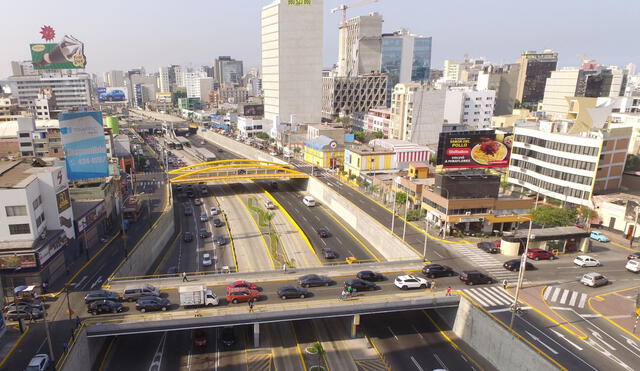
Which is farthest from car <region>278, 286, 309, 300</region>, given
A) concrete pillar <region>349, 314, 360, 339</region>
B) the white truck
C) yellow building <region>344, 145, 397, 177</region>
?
yellow building <region>344, 145, 397, 177</region>

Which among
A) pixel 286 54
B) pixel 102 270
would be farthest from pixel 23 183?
pixel 286 54

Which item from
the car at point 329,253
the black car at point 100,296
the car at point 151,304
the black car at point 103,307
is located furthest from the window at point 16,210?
the car at point 329,253

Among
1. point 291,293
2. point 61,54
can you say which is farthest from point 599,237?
point 61,54

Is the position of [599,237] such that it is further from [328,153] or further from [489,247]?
[328,153]

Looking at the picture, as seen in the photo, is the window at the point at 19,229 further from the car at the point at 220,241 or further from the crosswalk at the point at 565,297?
the crosswalk at the point at 565,297

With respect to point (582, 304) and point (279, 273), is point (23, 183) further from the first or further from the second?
point (582, 304)

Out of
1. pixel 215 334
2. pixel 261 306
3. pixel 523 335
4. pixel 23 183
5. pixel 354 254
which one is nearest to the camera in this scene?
pixel 523 335

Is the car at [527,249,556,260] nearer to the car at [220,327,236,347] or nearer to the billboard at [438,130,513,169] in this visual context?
the billboard at [438,130,513,169]
